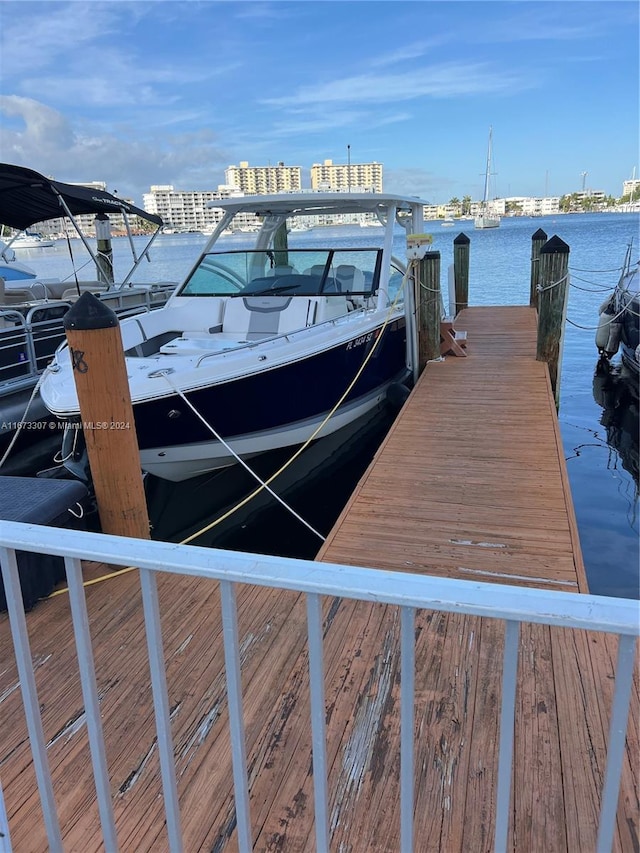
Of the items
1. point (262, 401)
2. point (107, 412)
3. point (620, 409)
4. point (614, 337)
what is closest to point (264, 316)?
point (262, 401)

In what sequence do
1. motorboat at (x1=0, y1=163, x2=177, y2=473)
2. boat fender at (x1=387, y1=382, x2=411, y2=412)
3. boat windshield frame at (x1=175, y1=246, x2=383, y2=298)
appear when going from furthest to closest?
boat fender at (x1=387, y1=382, x2=411, y2=412) < boat windshield frame at (x1=175, y1=246, x2=383, y2=298) < motorboat at (x1=0, y1=163, x2=177, y2=473)

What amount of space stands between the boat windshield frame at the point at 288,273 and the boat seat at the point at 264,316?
20cm

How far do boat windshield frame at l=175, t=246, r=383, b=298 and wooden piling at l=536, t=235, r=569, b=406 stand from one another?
7.43 ft

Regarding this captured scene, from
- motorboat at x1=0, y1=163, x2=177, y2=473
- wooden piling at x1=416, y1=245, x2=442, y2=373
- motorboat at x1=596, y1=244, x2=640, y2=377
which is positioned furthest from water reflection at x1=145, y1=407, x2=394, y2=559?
motorboat at x1=596, y1=244, x2=640, y2=377

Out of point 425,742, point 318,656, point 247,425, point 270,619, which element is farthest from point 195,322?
point 318,656

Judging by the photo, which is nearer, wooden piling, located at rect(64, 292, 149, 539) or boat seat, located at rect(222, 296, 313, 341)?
wooden piling, located at rect(64, 292, 149, 539)

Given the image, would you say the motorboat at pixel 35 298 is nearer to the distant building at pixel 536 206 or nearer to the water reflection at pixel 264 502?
the water reflection at pixel 264 502

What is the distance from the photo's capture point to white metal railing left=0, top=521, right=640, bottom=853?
99 cm

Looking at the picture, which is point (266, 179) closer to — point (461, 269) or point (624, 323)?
point (461, 269)

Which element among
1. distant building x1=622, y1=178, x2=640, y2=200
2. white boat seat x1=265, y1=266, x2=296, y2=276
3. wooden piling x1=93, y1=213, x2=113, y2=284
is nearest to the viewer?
white boat seat x1=265, y1=266, x2=296, y2=276

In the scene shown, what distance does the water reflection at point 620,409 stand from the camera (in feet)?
24.8

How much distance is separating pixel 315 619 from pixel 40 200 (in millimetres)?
9152

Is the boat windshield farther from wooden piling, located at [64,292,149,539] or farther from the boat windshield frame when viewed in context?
wooden piling, located at [64,292,149,539]

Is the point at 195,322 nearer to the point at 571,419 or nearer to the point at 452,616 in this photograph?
the point at 452,616
